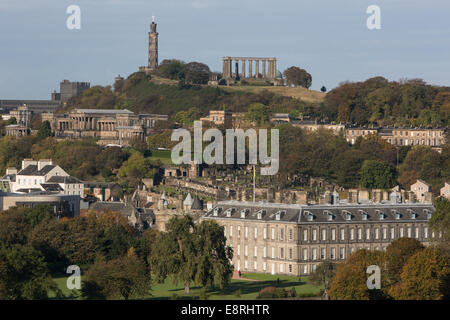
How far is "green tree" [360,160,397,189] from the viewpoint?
169000 mm

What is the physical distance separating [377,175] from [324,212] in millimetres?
53051

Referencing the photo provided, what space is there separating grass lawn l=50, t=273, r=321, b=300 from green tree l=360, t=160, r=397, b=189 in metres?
56.1

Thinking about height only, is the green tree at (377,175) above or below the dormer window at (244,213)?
above

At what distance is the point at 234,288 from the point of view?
10619 cm

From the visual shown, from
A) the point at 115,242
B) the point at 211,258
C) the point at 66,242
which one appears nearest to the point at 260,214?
the point at 115,242

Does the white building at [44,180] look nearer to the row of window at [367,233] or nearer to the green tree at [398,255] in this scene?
the row of window at [367,233]

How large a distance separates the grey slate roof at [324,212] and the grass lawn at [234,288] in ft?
19.2

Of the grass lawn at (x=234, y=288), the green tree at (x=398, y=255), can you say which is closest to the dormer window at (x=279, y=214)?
the grass lawn at (x=234, y=288)

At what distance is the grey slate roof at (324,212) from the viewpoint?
118 meters

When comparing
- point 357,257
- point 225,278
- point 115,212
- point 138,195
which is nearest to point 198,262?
point 225,278

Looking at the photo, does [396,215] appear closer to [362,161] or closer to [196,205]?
[196,205]

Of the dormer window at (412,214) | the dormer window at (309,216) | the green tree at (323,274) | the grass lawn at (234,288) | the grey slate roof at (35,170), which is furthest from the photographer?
the grey slate roof at (35,170)

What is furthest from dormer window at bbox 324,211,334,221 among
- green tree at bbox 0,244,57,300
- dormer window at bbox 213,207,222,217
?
green tree at bbox 0,244,57,300

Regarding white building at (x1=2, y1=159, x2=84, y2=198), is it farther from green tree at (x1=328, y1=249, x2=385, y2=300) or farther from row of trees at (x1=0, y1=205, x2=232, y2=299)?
green tree at (x1=328, y1=249, x2=385, y2=300)
